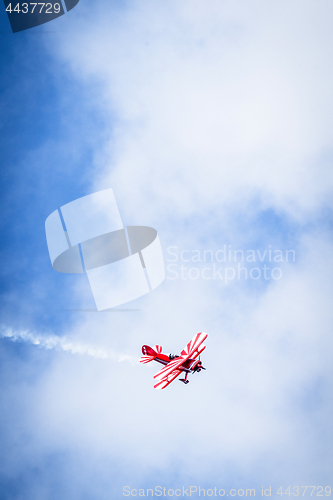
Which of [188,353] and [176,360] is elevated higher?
[188,353]

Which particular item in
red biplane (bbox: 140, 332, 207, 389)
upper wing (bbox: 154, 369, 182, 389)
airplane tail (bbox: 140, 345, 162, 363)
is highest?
airplane tail (bbox: 140, 345, 162, 363)

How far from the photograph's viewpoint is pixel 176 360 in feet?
65.4

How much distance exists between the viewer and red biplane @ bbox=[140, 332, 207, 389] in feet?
59.3

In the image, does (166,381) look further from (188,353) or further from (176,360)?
(188,353)

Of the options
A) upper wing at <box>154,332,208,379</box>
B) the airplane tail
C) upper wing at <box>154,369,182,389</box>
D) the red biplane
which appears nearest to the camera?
upper wing at <box>154,369,182,389</box>

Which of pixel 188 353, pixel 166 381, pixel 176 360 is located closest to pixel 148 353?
pixel 176 360

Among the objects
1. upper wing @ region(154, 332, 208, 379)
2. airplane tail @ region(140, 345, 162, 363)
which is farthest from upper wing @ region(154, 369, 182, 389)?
airplane tail @ region(140, 345, 162, 363)

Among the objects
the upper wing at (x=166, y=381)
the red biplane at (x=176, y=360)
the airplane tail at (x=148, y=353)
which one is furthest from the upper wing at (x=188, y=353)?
the airplane tail at (x=148, y=353)

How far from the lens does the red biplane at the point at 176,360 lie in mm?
18062

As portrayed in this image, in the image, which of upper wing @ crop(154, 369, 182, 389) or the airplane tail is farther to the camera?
the airplane tail

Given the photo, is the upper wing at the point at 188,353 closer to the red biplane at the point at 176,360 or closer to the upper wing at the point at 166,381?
the red biplane at the point at 176,360

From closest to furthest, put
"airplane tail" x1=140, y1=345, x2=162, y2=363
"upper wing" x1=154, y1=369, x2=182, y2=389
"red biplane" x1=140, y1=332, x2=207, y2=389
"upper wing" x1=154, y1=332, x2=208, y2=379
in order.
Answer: "upper wing" x1=154, y1=369, x2=182, y2=389, "red biplane" x1=140, y1=332, x2=207, y2=389, "upper wing" x1=154, y1=332, x2=208, y2=379, "airplane tail" x1=140, y1=345, x2=162, y2=363

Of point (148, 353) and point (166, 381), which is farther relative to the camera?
point (148, 353)

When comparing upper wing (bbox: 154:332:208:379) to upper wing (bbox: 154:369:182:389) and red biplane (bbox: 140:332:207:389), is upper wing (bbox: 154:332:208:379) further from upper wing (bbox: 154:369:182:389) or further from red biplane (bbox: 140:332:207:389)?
upper wing (bbox: 154:369:182:389)
